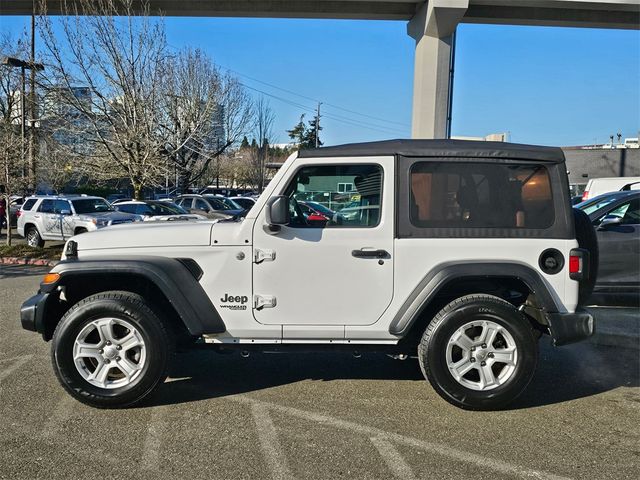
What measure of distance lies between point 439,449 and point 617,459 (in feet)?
3.66

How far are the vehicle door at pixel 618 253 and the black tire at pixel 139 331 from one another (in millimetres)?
5898

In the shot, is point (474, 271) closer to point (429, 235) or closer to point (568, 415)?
point (429, 235)

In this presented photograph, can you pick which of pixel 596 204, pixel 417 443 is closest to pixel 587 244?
pixel 417 443

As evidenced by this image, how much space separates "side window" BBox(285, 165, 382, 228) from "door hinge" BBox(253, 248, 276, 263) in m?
0.28

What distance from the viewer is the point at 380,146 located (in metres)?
4.15

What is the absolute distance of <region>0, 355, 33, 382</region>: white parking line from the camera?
15.4 feet

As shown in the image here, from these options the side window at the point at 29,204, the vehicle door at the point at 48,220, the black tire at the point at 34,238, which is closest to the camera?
the vehicle door at the point at 48,220

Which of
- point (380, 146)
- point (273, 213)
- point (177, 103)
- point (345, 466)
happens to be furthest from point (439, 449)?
point (177, 103)

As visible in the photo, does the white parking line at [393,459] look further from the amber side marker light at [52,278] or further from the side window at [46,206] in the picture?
the side window at [46,206]

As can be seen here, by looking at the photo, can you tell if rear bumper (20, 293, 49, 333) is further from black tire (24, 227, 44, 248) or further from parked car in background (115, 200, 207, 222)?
black tire (24, 227, 44, 248)

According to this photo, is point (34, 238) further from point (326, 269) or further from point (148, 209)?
point (326, 269)

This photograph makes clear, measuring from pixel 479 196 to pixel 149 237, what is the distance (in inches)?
103

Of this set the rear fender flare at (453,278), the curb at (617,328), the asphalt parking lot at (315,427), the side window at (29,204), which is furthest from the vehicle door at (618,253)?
the side window at (29,204)

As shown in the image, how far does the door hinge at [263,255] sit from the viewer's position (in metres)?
4.04
